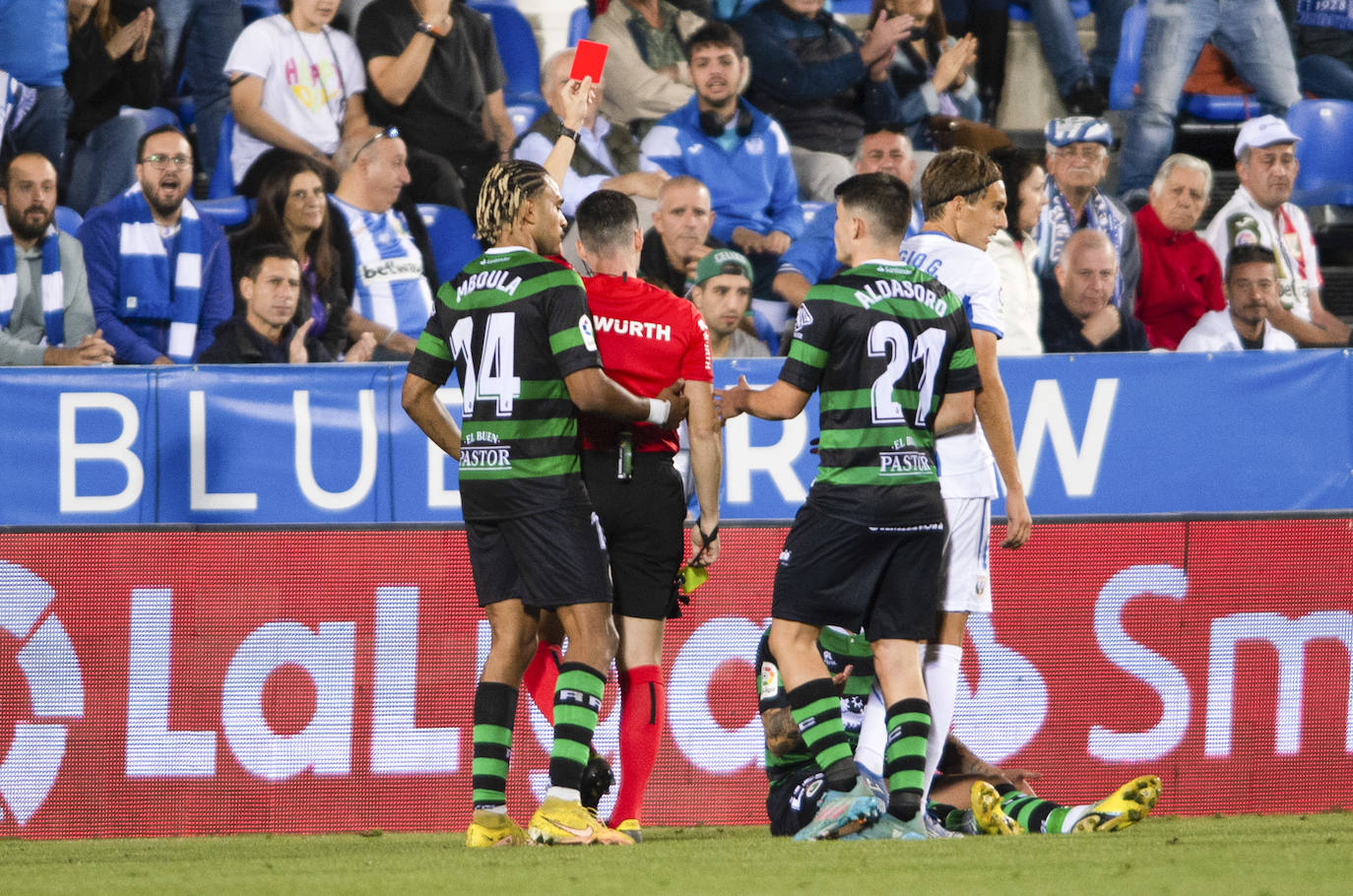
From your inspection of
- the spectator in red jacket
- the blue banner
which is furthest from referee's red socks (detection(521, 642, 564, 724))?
the spectator in red jacket

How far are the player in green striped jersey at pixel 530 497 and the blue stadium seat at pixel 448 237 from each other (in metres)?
4.70

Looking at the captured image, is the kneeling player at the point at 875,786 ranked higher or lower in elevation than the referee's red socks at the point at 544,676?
lower

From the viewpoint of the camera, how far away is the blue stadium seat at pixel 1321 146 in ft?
34.8

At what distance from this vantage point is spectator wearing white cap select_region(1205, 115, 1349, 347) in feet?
32.6

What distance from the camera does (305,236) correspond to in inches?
359

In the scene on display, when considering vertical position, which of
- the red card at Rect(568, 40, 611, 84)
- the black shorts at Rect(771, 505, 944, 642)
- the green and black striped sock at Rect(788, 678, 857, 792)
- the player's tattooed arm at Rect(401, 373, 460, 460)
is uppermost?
the red card at Rect(568, 40, 611, 84)

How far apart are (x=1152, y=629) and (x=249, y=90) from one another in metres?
6.06

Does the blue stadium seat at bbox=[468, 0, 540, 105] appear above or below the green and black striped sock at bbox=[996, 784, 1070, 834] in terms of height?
above

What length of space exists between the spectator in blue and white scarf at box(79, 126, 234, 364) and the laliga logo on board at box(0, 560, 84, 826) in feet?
9.66

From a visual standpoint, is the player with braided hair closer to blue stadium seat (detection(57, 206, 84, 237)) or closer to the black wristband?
blue stadium seat (detection(57, 206, 84, 237))

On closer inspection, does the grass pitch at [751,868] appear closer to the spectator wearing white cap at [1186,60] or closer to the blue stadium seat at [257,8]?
the blue stadium seat at [257,8]

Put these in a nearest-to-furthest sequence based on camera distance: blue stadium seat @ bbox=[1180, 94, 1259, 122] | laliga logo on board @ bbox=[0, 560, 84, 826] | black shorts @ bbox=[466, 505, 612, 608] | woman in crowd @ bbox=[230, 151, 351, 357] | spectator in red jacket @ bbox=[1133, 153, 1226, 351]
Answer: black shorts @ bbox=[466, 505, 612, 608]
laliga logo on board @ bbox=[0, 560, 84, 826]
woman in crowd @ bbox=[230, 151, 351, 357]
spectator in red jacket @ bbox=[1133, 153, 1226, 351]
blue stadium seat @ bbox=[1180, 94, 1259, 122]

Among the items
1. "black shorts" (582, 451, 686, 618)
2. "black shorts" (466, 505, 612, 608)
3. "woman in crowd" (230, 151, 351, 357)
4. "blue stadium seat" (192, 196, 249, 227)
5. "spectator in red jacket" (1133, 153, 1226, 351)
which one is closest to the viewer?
"black shorts" (466, 505, 612, 608)

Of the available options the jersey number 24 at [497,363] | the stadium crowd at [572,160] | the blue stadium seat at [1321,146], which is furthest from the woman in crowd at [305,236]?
the blue stadium seat at [1321,146]
